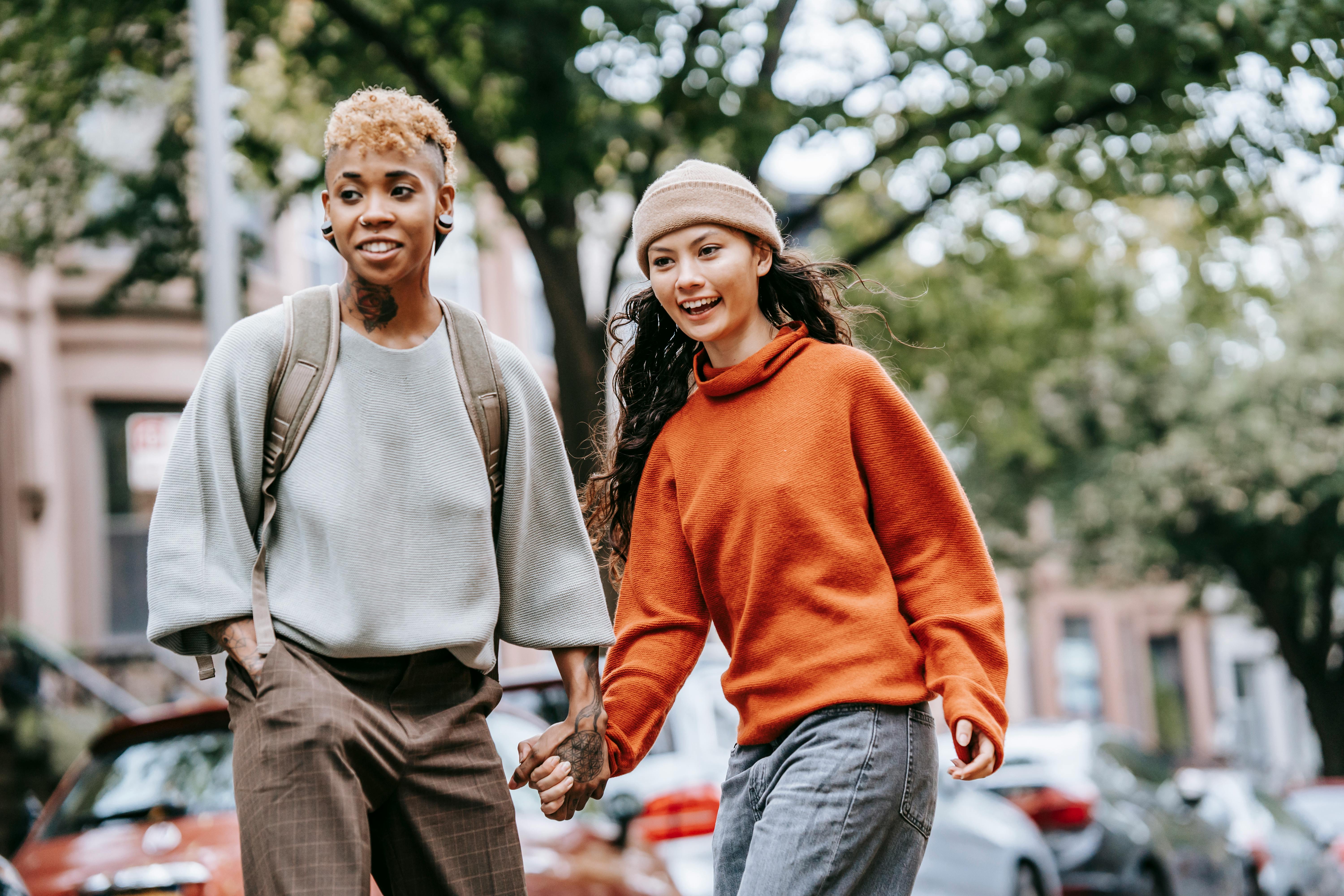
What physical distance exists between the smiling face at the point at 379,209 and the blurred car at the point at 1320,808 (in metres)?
10.7

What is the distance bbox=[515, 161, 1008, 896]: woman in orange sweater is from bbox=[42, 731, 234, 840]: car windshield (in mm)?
2302

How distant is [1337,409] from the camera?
1925 cm

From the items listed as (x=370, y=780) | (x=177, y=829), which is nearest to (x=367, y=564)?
(x=370, y=780)

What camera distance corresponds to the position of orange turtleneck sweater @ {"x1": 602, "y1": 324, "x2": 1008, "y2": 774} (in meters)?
2.78

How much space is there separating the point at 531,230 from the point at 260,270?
8155 millimetres

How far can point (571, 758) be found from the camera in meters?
2.88

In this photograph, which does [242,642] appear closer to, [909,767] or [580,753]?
[580,753]

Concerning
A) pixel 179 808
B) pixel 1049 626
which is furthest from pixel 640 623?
pixel 1049 626

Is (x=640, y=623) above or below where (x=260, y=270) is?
below

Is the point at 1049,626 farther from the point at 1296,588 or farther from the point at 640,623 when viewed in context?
the point at 640,623

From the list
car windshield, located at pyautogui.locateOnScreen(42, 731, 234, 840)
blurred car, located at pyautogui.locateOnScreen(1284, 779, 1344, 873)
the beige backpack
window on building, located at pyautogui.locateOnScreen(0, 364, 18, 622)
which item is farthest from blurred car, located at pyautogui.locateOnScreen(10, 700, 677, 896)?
window on building, located at pyautogui.locateOnScreen(0, 364, 18, 622)

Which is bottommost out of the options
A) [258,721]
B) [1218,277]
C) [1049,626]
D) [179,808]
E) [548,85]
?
[1049,626]

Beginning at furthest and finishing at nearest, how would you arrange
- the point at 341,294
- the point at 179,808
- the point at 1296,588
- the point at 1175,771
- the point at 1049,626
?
1. the point at 1049,626
2. the point at 1296,588
3. the point at 1175,771
4. the point at 179,808
5. the point at 341,294

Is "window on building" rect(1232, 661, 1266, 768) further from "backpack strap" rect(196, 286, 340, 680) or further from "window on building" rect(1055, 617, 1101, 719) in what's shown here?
"backpack strap" rect(196, 286, 340, 680)
